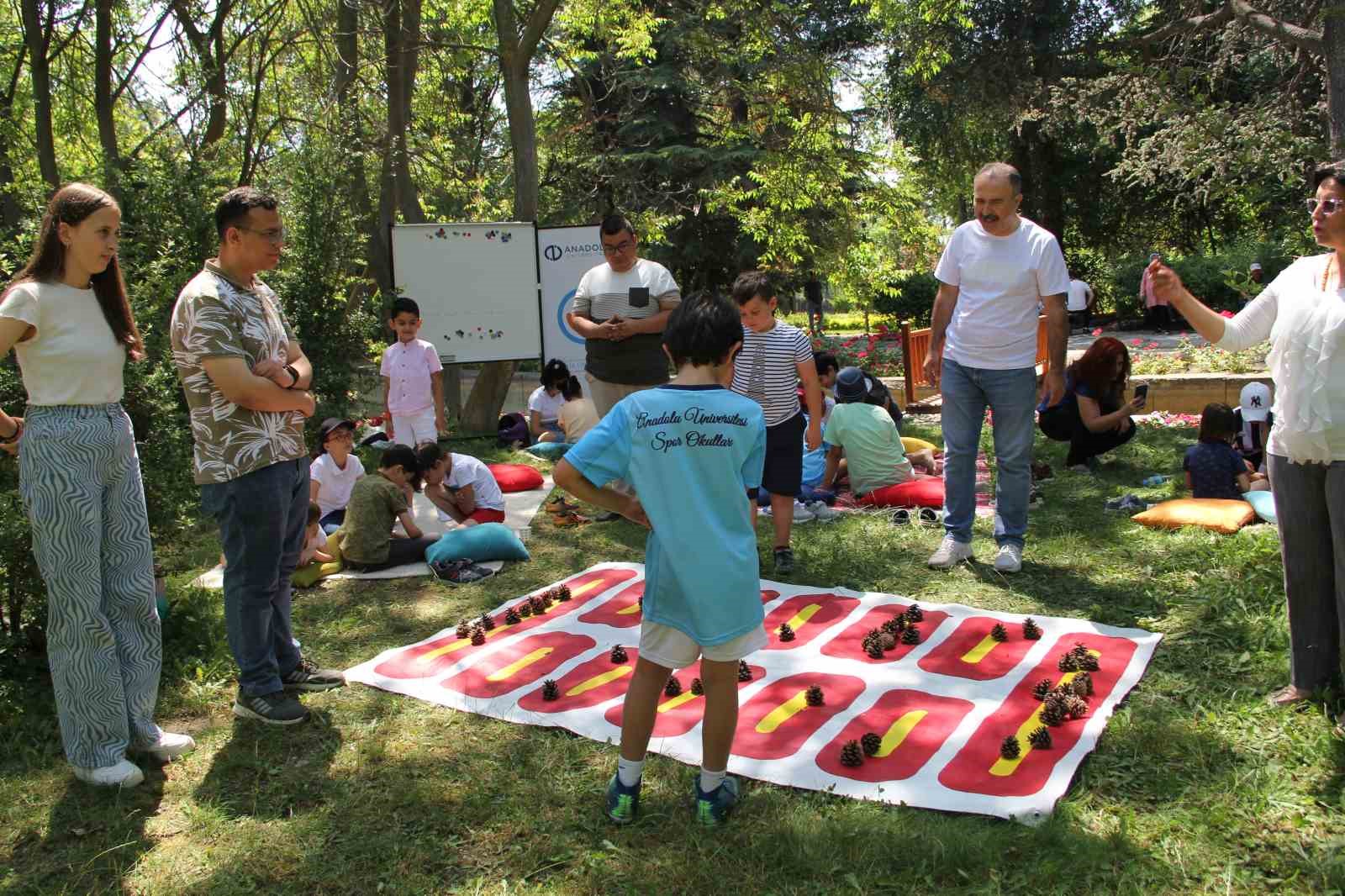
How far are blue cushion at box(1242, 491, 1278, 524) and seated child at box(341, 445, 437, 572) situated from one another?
4905mm

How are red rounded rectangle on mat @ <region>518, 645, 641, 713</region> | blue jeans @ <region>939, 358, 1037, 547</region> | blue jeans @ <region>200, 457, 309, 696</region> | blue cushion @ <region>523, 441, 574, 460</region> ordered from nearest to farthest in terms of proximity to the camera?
blue jeans @ <region>200, 457, 309, 696</region> → red rounded rectangle on mat @ <region>518, 645, 641, 713</region> → blue jeans @ <region>939, 358, 1037, 547</region> → blue cushion @ <region>523, 441, 574, 460</region>

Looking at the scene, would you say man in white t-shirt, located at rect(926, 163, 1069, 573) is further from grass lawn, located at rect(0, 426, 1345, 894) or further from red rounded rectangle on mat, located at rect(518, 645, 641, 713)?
red rounded rectangle on mat, located at rect(518, 645, 641, 713)

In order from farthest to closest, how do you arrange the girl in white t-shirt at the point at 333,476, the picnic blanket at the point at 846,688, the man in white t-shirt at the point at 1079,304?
the man in white t-shirt at the point at 1079,304 → the girl in white t-shirt at the point at 333,476 → the picnic blanket at the point at 846,688

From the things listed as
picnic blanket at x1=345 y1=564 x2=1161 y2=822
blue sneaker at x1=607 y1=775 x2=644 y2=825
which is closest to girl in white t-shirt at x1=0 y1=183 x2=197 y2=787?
picnic blanket at x1=345 y1=564 x2=1161 y2=822

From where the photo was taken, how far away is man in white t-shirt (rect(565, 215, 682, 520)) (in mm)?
6629

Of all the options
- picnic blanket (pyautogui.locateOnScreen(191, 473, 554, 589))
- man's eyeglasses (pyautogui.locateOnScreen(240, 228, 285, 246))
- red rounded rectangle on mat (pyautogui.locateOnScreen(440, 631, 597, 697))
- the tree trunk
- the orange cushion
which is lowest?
red rounded rectangle on mat (pyautogui.locateOnScreen(440, 631, 597, 697))

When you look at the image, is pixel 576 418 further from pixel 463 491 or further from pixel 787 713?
pixel 787 713

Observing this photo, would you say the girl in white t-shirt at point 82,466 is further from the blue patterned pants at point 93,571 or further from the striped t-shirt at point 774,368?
the striped t-shirt at point 774,368

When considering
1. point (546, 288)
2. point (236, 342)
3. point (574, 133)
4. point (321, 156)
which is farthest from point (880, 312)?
point (236, 342)

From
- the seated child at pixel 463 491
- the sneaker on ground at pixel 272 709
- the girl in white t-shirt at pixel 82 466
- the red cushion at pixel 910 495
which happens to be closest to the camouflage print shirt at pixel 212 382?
the girl in white t-shirt at pixel 82 466

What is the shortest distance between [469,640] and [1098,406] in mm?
5584

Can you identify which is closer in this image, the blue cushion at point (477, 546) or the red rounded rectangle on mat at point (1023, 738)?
the red rounded rectangle on mat at point (1023, 738)

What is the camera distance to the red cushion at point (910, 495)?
749cm

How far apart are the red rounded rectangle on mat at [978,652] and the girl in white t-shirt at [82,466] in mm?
3076
